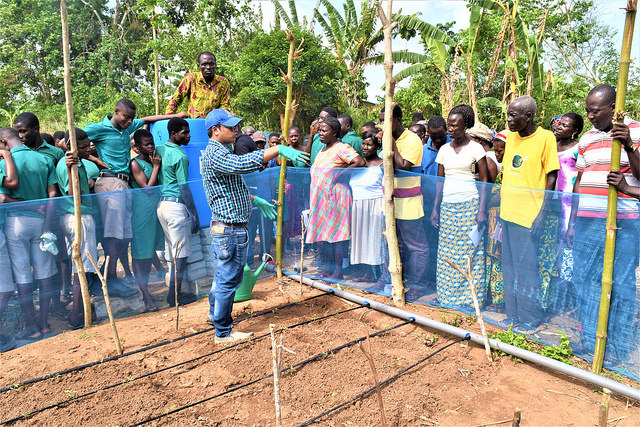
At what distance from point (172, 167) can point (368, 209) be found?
2.08 m

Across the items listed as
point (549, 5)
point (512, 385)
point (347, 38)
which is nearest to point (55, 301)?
point (512, 385)

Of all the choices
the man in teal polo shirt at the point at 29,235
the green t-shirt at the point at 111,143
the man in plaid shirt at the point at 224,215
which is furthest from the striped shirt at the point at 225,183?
the man in teal polo shirt at the point at 29,235

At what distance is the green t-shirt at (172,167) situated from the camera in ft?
14.6

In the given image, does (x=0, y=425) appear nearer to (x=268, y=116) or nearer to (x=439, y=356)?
(x=439, y=356)

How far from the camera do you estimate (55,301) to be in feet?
12.7

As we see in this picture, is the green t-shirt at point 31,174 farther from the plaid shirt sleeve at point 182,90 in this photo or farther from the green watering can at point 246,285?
the green watering can at point 246,285

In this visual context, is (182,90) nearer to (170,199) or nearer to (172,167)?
(172,167)

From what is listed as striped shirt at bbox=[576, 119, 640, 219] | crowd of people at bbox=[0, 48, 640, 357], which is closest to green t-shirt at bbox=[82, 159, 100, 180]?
crowd of people at bbox=[0, 48, 640, 357]

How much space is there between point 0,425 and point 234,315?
1973 millimetres

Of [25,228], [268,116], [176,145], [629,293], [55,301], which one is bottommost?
[55,301]

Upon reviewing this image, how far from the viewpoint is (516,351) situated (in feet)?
10.6

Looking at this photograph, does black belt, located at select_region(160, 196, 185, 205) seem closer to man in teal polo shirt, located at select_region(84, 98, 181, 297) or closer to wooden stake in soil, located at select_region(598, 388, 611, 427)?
man in teal polo shirt, located at select_region(84, 98, 181, 297)

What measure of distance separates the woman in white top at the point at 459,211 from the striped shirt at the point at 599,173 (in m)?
0.75

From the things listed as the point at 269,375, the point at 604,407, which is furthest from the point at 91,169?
the point at 604,407
